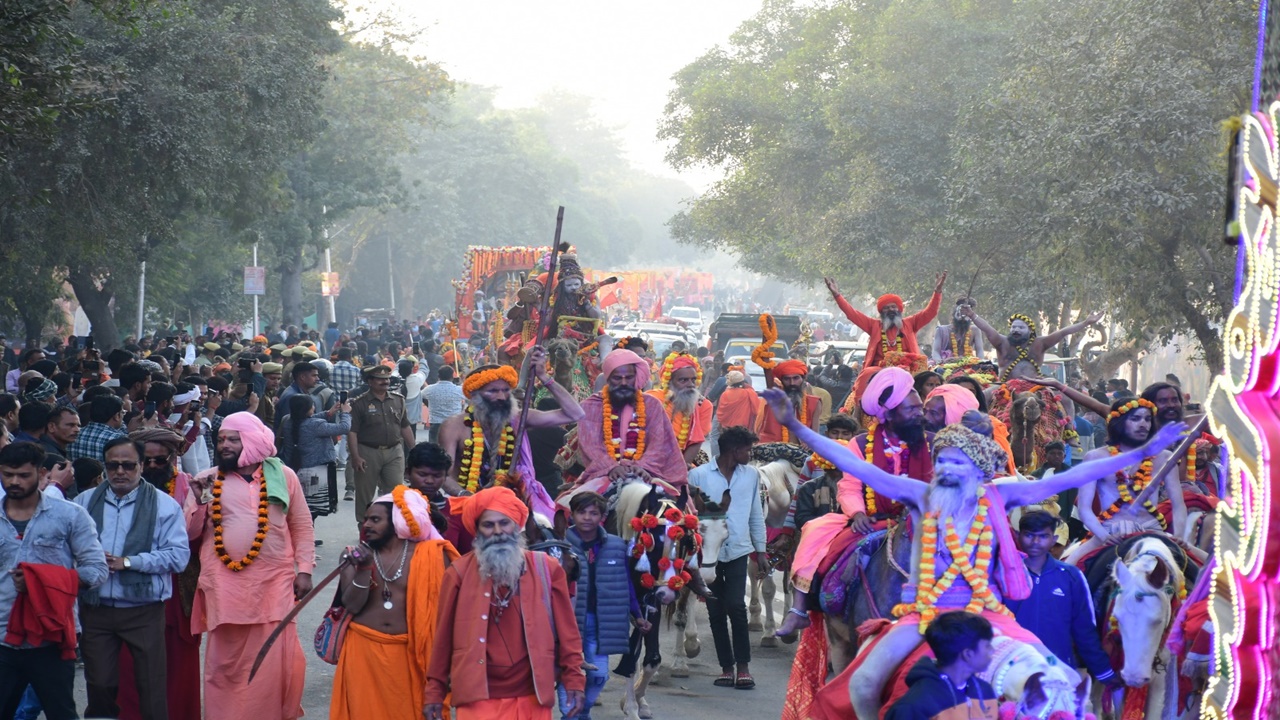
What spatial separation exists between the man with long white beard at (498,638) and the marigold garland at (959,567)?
167 centimetres

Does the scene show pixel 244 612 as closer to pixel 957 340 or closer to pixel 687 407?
pixel 687 407

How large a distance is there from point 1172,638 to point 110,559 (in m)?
5.41

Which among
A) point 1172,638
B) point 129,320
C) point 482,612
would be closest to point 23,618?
point 482,612

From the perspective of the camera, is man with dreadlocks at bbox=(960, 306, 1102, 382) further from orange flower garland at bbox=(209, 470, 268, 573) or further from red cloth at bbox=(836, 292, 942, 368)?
orange flower garland at bbox=(209, 470, 268, 573)

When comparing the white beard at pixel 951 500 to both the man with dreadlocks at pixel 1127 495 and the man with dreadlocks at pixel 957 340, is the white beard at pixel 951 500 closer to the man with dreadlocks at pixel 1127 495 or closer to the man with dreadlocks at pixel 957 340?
the man with dreadlocks at pixel 1127 495

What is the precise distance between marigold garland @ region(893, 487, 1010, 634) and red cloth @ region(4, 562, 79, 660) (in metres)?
4.12

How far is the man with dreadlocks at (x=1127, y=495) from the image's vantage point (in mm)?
8914

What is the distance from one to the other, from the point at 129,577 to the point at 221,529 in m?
0.60

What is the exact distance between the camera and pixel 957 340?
17.7 metres

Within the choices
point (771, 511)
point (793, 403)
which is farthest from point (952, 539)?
point (793, 403)

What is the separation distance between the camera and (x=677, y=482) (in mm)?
10945

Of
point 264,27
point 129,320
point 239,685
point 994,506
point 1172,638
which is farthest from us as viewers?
point 129,320

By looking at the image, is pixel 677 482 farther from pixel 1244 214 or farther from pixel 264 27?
pixel 264 27

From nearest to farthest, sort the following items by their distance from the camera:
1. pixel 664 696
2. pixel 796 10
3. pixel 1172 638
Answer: pixel 1172 638 < pixel 664 696 < pixel 796 10
